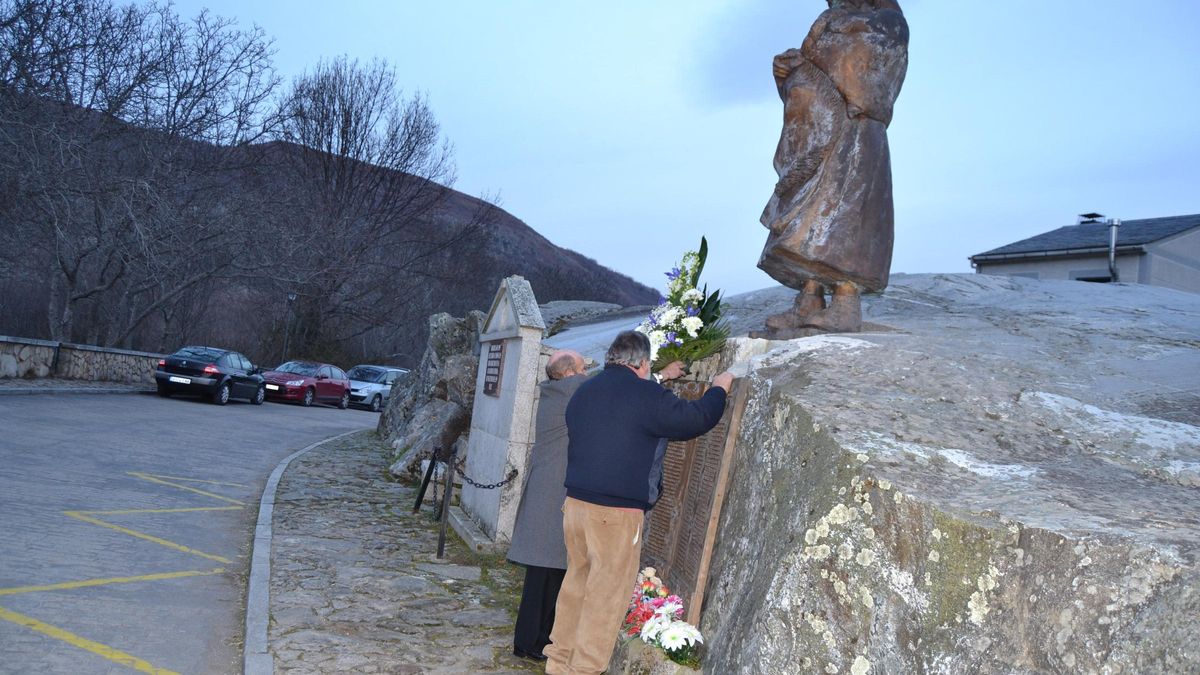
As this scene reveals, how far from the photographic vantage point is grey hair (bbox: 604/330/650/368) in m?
5.07

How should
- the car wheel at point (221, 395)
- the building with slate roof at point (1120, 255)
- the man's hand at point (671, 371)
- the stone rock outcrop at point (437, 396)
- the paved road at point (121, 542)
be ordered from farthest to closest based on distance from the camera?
the car wheel at point (221, 395) < the building with slate roof at point (1120, 255) < the stone rock outcrop at point (437, 396) < the man's hand at point (671, 371) < the paved road at point (121, 542)

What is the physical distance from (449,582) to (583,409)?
3.16 metres

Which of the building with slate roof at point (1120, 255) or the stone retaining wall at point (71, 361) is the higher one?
the building with slate roof at point (1120, 255)

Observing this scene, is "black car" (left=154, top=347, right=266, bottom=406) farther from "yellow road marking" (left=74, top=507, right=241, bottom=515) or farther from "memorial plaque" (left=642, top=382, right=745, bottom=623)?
"memorial plaque" (left=642, top=382, right=745, bottom=623)

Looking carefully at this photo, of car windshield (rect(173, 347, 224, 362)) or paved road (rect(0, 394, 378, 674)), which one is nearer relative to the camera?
paved road (rect(0, 394, 378, 674))

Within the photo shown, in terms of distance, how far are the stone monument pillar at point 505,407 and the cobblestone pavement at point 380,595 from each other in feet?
1.50

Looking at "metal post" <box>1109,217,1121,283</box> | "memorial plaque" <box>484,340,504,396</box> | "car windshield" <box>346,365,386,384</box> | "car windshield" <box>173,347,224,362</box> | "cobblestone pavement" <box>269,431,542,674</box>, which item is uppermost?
"metal post" <box>1109,217,1121,283</box>

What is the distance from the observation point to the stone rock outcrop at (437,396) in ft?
42.6

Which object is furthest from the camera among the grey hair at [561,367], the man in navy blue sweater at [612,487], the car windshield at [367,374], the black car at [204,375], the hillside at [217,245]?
the car windshield at [367,374]

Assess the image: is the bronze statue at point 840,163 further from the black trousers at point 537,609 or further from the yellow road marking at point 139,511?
the yellow road marking at point 139,511

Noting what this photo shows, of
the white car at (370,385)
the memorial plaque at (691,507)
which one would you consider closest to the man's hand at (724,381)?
the memorial plaque at (691,507)

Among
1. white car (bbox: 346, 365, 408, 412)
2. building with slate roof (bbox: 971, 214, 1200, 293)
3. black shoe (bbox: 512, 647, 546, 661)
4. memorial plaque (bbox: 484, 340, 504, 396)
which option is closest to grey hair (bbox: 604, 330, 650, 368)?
black shoe (bbox: 512, 647, 546, 661)

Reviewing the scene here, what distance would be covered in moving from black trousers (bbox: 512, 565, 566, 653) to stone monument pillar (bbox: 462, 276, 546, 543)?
277cm

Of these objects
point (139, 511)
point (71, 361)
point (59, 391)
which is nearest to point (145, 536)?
point (139, 511)
